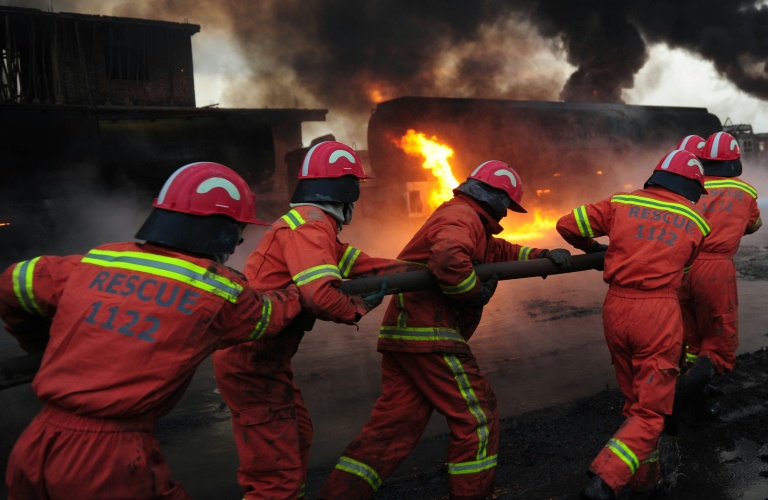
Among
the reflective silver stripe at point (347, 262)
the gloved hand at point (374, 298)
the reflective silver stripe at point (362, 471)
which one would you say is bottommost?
the reflective silver stripe at point (362, 471)

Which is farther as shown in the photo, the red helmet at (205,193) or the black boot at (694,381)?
the black boot at (694,381)

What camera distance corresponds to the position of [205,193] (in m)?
2.32

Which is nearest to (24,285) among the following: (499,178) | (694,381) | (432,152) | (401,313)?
(401,313)

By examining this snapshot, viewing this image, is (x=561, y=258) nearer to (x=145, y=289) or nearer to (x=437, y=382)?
(x=437, y=382)

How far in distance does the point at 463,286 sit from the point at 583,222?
3.70 feet

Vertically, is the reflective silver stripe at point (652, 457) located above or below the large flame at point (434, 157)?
below

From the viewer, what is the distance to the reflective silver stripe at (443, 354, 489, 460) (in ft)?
10.2

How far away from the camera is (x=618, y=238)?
357 cm

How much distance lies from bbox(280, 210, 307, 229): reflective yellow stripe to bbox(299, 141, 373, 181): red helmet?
297 millimetres

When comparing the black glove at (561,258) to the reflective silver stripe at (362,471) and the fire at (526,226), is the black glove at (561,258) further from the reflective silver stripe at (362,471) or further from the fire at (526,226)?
the fire at (526,226)

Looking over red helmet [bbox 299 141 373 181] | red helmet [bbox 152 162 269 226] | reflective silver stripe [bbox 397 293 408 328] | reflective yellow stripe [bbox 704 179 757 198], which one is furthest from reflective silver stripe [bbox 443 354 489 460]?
reflective yellow stripe [bbox 704 179 757 198]

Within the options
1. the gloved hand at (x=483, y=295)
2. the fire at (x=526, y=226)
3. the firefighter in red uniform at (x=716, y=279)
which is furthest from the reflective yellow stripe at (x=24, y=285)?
the fire at (x=526, y=226)

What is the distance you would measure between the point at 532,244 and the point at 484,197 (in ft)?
35.6

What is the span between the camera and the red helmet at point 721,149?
4758mm
